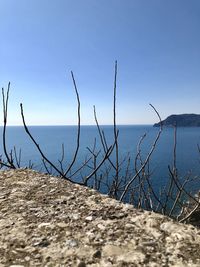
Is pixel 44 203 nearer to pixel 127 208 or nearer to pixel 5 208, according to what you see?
pixel 5 208

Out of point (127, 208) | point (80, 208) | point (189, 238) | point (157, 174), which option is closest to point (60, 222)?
point (80, 208)

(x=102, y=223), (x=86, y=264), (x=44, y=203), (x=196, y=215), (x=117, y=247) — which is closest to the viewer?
(x=86, y=264)

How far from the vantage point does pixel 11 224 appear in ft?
10.9

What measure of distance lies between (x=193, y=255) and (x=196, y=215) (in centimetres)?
3357

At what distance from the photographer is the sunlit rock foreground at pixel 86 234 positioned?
8.64ft

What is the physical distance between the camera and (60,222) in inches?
131

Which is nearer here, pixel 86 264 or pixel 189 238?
pixel 86 264

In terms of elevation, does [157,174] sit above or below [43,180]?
below

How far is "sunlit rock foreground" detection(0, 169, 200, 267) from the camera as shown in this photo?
2633mm

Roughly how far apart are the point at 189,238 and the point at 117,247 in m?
0.70

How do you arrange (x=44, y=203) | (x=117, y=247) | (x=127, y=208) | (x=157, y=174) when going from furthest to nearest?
(x=157, y=174)
(x=44, y=203)
(x=127, y=208)
(x=117, y=247)

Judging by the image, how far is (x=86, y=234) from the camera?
3.06 m

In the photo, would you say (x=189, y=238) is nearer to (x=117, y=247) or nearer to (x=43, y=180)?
(x=117, y=247)

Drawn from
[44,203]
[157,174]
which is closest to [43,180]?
[44,203]
